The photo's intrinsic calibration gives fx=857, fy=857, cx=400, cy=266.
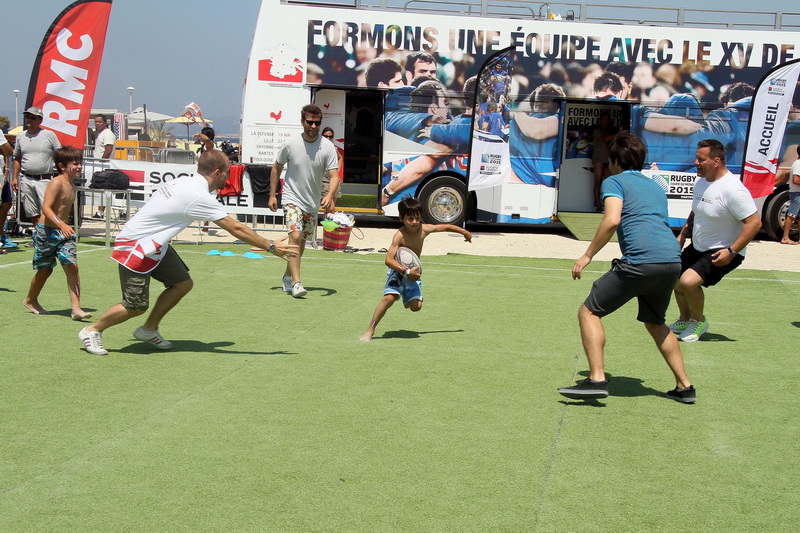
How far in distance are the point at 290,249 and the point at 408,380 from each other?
1213 millimetres

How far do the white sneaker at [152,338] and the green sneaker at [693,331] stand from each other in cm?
443

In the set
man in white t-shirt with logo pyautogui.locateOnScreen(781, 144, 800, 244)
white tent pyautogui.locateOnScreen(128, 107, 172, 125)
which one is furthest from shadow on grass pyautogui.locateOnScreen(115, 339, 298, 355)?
white tent pyautogui.locateOnScreen(128, 107, 172, 125)

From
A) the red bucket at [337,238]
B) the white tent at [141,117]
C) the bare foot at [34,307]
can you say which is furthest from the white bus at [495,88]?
the white tent at [141,117]

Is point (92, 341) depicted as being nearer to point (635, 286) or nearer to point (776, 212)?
point (635, 286)

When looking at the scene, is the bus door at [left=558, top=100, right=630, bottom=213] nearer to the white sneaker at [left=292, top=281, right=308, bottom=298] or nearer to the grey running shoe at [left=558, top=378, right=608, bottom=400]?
the white sneaker at [left=292, top=281, right=308, bottom=298]

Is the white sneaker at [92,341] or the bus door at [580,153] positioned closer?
the white sneaker at [92,341]

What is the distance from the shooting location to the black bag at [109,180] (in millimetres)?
13195

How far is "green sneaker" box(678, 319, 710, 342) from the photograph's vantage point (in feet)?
24.9

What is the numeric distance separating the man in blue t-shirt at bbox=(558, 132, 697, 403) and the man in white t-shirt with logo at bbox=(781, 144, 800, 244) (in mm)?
11130

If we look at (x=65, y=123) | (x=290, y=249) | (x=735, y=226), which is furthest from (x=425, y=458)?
(x=65, y=123)

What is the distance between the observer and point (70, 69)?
1306 centimetres

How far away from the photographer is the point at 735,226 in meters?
7.33

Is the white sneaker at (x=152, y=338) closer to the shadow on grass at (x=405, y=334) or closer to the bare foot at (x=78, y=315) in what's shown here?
the bare foot at (x=78, y=315)

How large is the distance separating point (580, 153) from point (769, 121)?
157 inches
